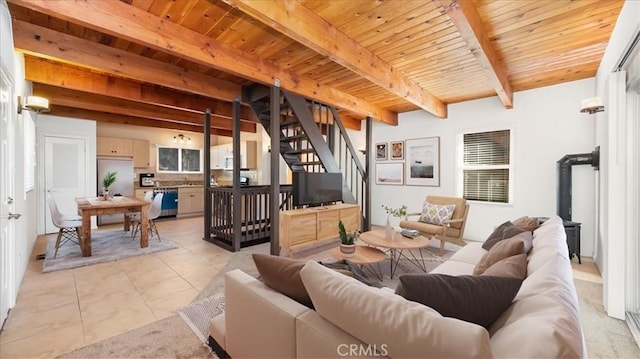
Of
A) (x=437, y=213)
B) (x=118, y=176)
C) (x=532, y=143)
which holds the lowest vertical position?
(x=437, y=213)

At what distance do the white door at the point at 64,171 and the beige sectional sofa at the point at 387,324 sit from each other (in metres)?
6.21

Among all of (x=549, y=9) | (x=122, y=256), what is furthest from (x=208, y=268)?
(x=549, y=9)

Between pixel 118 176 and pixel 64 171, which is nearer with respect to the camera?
pixel 64 171

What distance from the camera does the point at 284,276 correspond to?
132 cm

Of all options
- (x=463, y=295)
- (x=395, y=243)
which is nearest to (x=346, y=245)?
(x=395, y=243)

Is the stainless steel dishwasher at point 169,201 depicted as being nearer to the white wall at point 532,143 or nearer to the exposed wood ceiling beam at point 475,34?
the white wall at point 532,143

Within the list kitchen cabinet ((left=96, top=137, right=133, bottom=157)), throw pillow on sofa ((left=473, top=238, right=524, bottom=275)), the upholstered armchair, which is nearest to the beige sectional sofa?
throw pillow on sofa ((left=473, top=238, right=524, bottom=275))

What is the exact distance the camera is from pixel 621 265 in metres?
2.19

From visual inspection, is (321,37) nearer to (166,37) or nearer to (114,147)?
(166,37)

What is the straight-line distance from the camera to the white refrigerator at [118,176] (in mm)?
6191

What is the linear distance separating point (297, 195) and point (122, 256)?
2619 millimetres

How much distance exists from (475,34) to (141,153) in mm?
7506

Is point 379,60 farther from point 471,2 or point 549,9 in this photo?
point 549,9

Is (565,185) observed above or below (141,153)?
below
